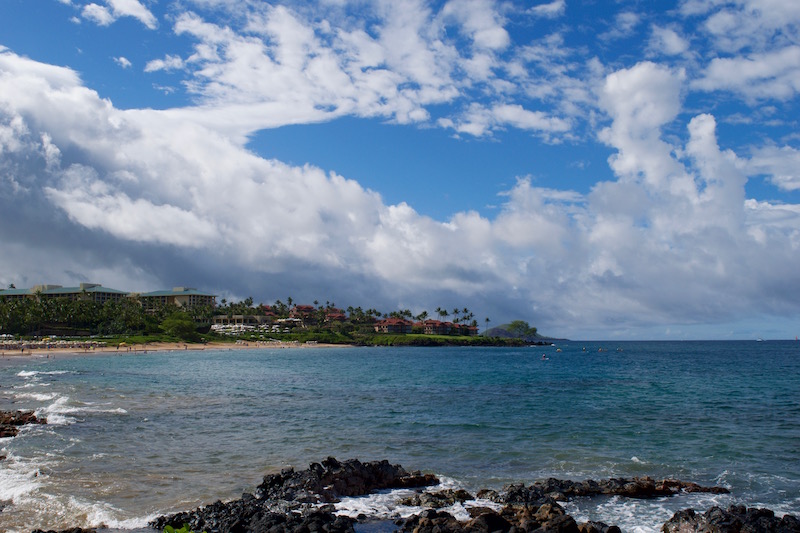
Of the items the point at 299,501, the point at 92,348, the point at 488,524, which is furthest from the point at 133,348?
the point at 488,524

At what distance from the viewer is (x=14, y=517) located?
1633 centimetres

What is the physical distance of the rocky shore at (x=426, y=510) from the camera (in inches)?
559

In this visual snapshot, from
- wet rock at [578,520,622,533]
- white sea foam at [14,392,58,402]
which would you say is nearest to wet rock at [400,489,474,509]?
wet rock at [578,520,622,533]

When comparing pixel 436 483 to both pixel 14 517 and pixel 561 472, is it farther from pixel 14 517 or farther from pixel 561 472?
pixel 14 517

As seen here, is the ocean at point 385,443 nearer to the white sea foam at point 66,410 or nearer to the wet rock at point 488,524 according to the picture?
the white sea foam at point 66,410

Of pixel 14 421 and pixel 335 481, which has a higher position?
pixel 335 481

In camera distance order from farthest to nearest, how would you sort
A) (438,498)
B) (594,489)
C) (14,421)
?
(14,421) < (594,489) < (438,498)

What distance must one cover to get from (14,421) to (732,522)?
112 feet

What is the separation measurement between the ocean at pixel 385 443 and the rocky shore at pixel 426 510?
2.56ft

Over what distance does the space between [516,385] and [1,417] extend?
43.2 meters

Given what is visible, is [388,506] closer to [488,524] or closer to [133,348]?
[488,524]

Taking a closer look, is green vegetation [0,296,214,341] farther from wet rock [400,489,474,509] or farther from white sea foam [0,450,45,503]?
wet rock [400,489,474,509]

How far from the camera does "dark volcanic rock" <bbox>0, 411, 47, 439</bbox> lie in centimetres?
2845

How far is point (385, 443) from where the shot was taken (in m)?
27.4
